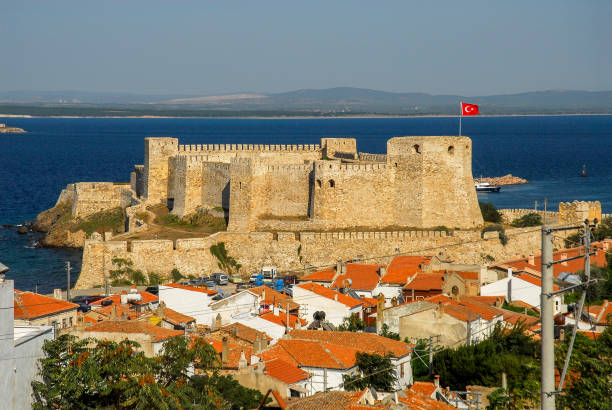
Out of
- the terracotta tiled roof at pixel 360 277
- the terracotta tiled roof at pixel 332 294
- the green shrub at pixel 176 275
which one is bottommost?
the green shrub at pixel 176 275

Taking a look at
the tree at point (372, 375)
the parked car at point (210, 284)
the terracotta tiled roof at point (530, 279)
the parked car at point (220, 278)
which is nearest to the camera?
the tree at point (372, 375)

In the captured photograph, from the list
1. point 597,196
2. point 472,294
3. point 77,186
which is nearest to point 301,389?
point 472,294

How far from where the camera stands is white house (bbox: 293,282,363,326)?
29672mm

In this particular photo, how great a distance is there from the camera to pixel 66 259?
4772 centimetres

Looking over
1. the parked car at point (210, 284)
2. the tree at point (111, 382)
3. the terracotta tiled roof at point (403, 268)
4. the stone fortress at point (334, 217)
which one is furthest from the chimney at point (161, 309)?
the stone fortress at point (334, 217)

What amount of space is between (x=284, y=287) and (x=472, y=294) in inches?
270

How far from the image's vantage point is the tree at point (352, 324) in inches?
1118

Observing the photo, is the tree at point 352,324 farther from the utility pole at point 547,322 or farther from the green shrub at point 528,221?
the green shrub at point 528,221

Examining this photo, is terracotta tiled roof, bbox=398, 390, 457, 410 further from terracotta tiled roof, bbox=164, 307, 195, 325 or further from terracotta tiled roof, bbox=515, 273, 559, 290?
terracotta tiled roof, bbox=515, 273, 559, 290

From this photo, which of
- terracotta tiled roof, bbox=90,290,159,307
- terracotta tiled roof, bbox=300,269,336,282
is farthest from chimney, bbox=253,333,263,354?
terracotta tiled roof, bbox=300,269,336,282

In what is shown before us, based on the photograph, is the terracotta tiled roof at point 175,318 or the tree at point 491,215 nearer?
the terracotta tiled roof at point 175,318

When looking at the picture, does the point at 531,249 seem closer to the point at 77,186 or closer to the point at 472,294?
the point at 472,294

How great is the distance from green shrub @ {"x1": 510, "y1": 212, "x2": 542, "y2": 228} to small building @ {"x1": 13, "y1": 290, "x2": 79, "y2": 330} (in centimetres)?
2523

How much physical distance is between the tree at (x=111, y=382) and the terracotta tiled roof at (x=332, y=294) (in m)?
11.0
